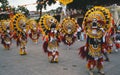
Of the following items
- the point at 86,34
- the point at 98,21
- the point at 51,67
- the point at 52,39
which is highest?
the point at 98,21

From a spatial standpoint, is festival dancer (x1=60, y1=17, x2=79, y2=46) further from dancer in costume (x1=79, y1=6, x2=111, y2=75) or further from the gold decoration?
dancer in costume (x1=79, y1=6, x2=111, y2=75)

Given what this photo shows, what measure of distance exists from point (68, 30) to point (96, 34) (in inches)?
369

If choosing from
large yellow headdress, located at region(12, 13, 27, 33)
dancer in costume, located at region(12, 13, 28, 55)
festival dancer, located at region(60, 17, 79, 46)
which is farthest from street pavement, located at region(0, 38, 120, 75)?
festival dancer, located at region(60, 17, 79, 46)

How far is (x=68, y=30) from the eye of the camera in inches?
792

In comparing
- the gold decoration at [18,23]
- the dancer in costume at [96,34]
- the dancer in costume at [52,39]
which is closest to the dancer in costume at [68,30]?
the gold decoration at [18,23]

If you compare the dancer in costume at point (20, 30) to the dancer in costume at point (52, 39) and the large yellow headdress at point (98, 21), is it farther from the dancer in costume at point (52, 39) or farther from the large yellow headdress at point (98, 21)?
the large yellow headdress at point (98, 21)

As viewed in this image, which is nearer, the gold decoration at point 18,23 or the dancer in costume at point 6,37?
the gold decoration at point 18,23

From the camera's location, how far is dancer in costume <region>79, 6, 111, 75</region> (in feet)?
35.3

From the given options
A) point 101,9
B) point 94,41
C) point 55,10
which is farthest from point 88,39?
point 55,10

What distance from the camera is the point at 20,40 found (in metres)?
17.2

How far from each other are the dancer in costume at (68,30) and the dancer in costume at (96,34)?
9.20 m

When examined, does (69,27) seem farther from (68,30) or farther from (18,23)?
(18,23)

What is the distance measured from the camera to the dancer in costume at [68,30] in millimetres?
20125

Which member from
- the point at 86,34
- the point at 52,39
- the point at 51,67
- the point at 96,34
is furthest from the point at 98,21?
the point at 52,39
